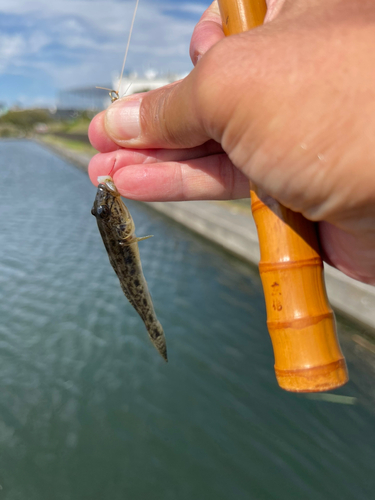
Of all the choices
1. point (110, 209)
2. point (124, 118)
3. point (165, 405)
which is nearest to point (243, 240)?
point (165, 405)

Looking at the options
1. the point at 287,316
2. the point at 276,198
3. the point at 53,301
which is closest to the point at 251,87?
the point at 276,198

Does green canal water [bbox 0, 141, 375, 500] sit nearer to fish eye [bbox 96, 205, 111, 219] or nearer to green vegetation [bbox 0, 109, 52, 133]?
fish eye [bbox 96, 205, 111, 219]

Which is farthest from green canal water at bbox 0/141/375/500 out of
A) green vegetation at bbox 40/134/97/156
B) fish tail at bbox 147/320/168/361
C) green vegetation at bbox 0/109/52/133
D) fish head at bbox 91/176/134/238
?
green vegetation at bbox 0/109/52/133

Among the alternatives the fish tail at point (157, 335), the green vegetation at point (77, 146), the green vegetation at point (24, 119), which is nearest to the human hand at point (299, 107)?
the fish tail at point (157, 335)

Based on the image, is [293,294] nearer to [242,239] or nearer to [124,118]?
[124,118]

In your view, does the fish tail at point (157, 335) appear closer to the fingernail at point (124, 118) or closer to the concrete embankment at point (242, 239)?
the fingernail at point (124, 118)

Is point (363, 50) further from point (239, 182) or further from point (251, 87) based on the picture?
point (239, 182)
